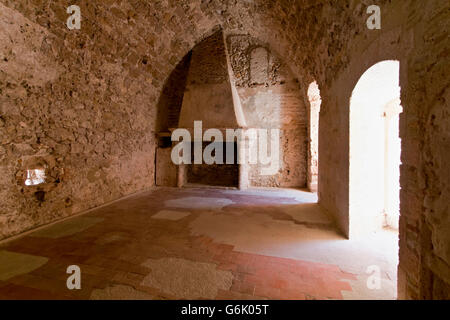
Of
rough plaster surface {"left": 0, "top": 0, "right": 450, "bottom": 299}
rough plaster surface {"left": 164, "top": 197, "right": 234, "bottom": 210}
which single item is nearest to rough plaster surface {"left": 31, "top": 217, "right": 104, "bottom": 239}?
rough plaster surface {"left": 0, "top": 0, "right": 450, "bottom": 299}

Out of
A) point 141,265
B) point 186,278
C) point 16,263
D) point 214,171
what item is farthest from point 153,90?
point 186,278

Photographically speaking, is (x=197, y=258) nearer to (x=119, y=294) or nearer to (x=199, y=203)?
(x=119, y=294)

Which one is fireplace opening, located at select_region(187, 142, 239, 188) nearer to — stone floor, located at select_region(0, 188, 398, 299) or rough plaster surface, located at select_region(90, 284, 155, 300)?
stone floor, located at select_region(0, 188, 398, 299)

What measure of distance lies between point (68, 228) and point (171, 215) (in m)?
1.52

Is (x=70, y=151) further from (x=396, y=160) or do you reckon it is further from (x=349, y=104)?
(x=396, y=160)

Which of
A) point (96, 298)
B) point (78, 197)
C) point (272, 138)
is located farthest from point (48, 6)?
point (272, 138)

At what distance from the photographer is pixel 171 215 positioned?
3666 millimetres

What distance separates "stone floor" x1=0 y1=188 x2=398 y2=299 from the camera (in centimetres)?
A: 169

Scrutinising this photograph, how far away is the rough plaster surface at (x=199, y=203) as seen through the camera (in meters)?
4.29

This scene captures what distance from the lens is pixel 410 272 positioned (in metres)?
1.50

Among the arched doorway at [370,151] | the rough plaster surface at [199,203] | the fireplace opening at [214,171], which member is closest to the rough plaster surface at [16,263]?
the rough plaster surface at [199,203]

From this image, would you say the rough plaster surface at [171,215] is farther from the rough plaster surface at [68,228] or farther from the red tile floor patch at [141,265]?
the rough plaster surface at [68,228]

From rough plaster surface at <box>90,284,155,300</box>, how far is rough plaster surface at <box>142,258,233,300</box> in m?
0.11

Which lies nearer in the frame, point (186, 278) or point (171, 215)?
point (186, 278)
